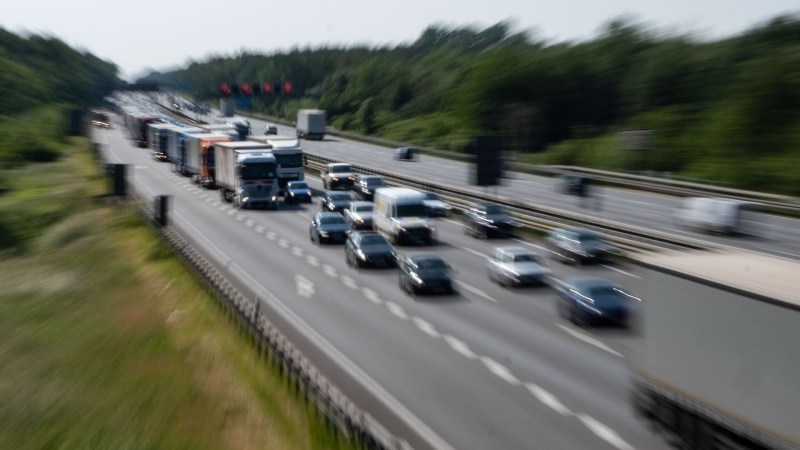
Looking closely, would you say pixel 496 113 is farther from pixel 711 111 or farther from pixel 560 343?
pixel 560 343

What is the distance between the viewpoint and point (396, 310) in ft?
91.7

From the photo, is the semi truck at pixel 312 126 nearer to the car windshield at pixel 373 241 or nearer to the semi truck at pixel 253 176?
the semi truck at pixel 253 176

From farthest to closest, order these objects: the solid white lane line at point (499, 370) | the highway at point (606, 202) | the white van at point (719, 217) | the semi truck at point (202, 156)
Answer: the semi truck at point (202, 156), the white van at point (719, 217), the highway at point (606, 202), the solid white lane line at point (499, 370)

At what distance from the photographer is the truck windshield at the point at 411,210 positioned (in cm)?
4128

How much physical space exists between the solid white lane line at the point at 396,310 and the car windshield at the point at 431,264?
183cm

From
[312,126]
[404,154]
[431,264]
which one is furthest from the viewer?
[312,126]

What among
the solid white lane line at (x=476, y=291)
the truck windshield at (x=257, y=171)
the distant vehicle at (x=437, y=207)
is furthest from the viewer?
the truck windshield at (x=257, y=171)

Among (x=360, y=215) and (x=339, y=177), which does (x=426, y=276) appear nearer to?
(x=360, y=215)

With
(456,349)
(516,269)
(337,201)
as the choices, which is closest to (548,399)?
(456,349)

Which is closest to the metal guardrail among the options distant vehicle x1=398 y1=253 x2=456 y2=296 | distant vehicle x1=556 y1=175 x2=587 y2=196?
distant vehicle x1=398 y1=253 x2=456 y2=296

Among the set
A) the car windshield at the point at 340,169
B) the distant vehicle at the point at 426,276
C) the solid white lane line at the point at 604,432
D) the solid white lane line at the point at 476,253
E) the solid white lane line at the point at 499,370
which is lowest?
the solid white lane line at the point at 476,253

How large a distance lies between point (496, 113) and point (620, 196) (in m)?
47.3

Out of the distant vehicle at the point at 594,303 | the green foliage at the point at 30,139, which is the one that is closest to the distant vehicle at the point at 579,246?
the distant vehicle at the point at 594,303

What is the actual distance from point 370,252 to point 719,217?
58.8 feet
